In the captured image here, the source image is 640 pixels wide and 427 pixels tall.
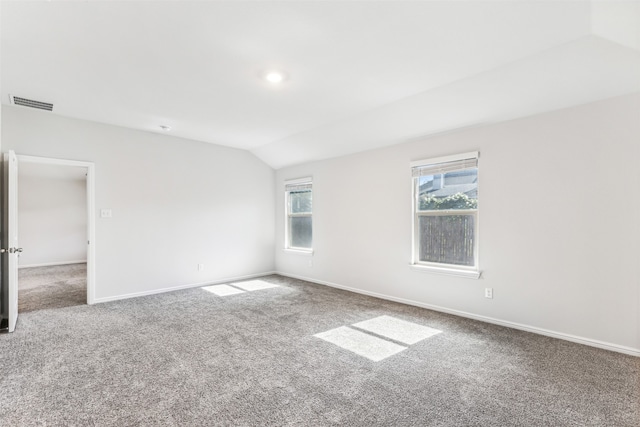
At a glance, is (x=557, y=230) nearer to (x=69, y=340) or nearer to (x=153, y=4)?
(x=153, y=4)

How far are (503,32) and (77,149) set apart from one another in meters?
5.12

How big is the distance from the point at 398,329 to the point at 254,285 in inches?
115

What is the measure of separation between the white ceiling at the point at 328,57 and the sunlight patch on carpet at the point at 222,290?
108 inches

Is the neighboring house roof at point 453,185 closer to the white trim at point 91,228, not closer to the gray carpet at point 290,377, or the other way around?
the gray carpet at point 290,377

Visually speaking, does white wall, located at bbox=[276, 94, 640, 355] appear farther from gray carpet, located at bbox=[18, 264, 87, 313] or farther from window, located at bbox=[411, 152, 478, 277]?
gray carpet, located at bbox=[18, 264, 87, 313]

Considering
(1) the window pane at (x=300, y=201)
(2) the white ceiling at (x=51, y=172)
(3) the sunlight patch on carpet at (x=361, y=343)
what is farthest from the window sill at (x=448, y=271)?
(2) the white ceiling at (x=51, y=172)

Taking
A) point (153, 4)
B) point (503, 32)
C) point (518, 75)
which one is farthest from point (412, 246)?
point (153, 4)

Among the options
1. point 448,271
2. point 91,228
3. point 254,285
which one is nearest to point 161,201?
point 91,228

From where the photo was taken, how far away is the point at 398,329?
3.28 metres

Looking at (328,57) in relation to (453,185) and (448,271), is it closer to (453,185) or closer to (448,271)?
(453,185)

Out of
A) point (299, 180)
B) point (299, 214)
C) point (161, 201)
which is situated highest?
point (299, 180)

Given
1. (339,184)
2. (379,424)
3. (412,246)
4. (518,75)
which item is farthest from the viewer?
(339,184)

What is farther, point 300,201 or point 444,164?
point 300,201

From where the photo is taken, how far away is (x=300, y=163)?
233 inches
